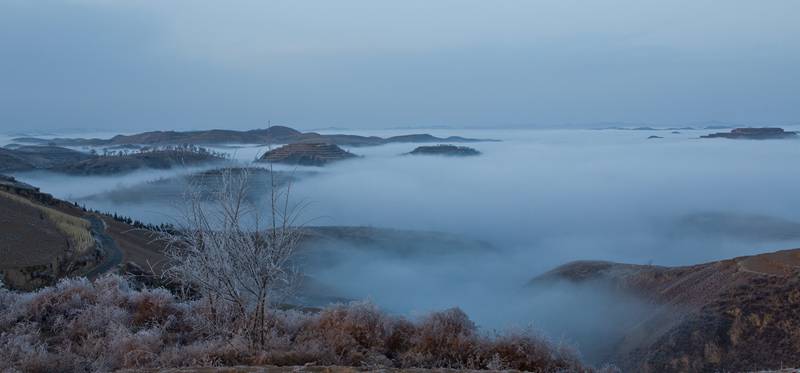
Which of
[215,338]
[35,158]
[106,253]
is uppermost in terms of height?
[215,338]

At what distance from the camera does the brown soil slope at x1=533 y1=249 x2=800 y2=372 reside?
43.3 feet

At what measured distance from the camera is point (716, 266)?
1961cm

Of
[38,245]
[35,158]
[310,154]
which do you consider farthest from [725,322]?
[35,158]

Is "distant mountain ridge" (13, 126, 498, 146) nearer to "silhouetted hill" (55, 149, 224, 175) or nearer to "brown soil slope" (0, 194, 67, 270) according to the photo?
"silhouetted hill" (55, 149, 224, 175)

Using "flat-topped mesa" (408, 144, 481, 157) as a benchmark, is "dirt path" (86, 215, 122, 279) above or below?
below

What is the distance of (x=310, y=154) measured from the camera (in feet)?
465

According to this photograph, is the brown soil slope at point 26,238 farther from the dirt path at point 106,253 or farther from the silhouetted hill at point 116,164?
the silhouetted hill at point 116,164

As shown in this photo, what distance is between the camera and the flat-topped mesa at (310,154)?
424 feet

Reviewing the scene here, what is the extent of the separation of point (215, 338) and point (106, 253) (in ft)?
49.5

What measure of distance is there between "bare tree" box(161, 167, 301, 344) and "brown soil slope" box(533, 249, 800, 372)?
9.65m

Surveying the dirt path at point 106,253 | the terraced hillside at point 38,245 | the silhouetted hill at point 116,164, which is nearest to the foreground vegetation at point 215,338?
the terraced hillside at point 38,245

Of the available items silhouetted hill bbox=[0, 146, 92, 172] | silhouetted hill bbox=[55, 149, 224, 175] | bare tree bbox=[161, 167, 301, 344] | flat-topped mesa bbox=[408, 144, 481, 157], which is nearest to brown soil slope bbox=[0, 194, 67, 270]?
bare tree bbox=[161, 167, 301, 344]

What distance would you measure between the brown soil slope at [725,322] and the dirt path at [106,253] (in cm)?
1640

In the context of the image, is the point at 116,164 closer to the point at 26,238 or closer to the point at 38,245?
the point at 26,238
